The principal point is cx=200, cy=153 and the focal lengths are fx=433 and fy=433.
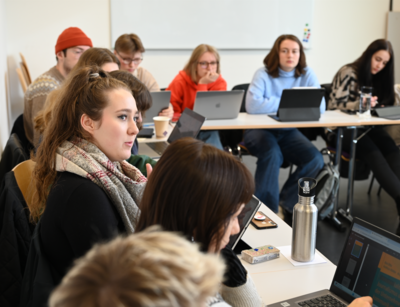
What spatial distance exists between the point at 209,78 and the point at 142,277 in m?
3.25

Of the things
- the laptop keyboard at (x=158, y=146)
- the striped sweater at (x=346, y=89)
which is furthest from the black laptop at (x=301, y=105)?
the laptop keyboard at (x=158, y=146)

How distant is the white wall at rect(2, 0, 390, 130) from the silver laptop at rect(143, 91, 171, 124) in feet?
6.73

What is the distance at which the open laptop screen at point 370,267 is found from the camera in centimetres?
101

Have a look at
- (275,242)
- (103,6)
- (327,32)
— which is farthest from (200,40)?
(275,242)

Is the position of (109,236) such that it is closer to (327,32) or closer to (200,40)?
(200,40)

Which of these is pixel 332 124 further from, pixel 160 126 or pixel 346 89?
pixel 160 126

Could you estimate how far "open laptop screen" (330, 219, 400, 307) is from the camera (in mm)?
1015

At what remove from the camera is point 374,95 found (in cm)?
359

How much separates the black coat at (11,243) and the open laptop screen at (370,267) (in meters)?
1.01

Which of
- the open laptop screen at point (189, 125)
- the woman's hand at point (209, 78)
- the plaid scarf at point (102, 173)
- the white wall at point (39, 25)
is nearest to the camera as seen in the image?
the plaid scarf at point (102, 173)

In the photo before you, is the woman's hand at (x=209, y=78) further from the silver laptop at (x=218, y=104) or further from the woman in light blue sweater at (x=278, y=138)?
the silver laptop at (x=218, y=104)

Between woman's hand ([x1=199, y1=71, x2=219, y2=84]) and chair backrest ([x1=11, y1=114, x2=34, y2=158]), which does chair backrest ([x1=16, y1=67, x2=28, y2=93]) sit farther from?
woman's hand ([x1=199, y1=71, x2=219, y2=84])

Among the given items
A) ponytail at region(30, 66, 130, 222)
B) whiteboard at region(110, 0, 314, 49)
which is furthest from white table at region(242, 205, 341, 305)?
whiteboard at region(110, 0, 314, 49)

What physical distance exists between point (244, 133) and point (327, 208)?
849 mm
